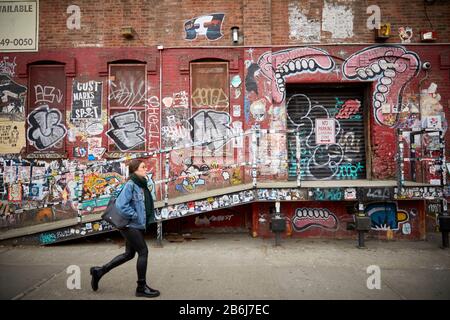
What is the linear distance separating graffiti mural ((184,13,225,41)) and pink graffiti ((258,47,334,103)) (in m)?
1.40

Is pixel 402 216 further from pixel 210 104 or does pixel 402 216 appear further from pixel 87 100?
pixel 87 100

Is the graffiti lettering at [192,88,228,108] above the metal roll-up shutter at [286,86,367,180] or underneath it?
above

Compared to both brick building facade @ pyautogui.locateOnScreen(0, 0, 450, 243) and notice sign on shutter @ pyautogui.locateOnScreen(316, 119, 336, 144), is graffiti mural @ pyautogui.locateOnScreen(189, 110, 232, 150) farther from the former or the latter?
notice sign on shutter @ pyautogui.locateOnScreen(316, 119, 336, 144)

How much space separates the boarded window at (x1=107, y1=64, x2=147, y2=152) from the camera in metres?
8.91

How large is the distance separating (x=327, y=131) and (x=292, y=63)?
199cm

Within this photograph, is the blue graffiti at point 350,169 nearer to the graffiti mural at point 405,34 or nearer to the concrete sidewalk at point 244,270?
the concrete sidewalk at point 244,270

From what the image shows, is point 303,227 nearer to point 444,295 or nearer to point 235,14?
point 444,295

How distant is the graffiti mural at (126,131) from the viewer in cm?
891

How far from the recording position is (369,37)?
28.8 feet

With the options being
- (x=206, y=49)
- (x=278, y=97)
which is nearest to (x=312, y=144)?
(x=278, y=97)

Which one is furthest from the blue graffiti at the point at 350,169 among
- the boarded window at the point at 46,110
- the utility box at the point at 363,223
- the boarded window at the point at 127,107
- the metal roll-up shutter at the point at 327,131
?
the boarded window at the point at 46,110

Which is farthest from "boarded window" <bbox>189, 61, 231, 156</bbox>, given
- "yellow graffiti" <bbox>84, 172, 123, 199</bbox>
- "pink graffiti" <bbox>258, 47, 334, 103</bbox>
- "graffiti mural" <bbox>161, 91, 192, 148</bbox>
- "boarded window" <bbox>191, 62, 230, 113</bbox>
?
"yellow graffiti" <bbox>84, 172, 123, 199</bbox>

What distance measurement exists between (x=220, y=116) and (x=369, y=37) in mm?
4341

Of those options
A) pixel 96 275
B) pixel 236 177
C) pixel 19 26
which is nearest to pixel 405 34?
pixel 236 177
